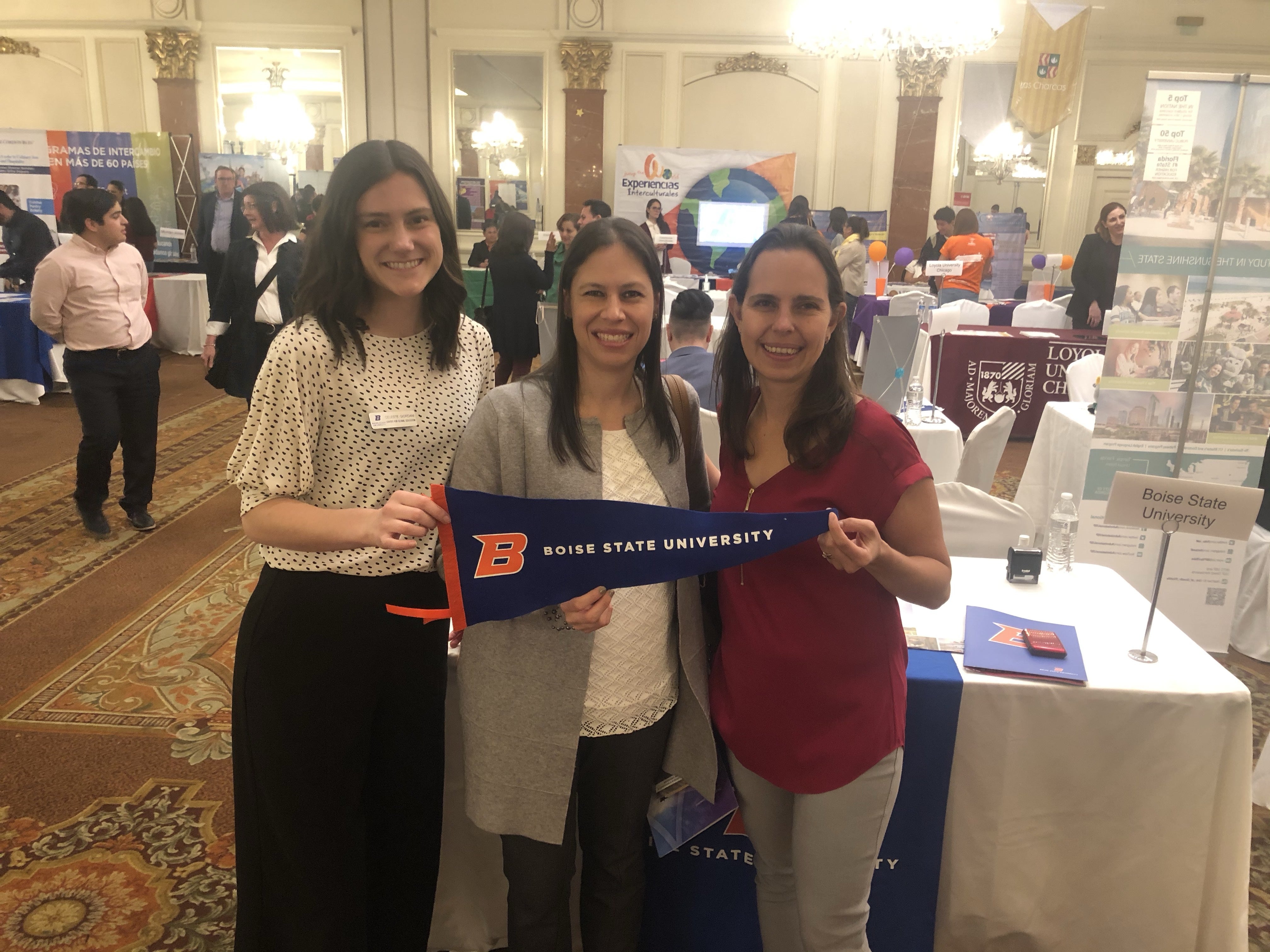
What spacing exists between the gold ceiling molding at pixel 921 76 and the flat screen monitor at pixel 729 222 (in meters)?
2.30

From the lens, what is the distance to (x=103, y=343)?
174 inches

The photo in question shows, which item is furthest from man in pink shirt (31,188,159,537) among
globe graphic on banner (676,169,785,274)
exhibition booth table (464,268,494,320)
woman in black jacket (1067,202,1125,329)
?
globe graphic on banner (676,169,785,274)

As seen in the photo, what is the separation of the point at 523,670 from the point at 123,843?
175 cm

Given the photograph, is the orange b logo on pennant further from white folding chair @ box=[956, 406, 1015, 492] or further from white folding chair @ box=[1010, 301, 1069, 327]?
white folding chair @ box=[1010, 301, 1069, 327]

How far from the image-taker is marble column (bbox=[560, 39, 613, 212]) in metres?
11.3

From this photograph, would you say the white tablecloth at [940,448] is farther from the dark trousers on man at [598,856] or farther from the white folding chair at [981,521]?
the dark trousers on man at [598,856]

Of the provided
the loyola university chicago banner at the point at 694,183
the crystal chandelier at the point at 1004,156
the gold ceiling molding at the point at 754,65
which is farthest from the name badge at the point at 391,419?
the crystal chandelier at the point at 1004,156

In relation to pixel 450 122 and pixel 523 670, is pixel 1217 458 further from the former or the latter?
pixel 450 122

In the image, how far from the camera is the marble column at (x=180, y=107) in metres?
11.4

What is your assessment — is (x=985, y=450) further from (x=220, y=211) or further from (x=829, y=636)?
(x=220, y=211)

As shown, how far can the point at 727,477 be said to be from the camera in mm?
1452

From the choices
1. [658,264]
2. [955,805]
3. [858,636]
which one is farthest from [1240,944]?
[658,264]

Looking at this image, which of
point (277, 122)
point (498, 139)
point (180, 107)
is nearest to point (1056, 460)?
point (498, 139)

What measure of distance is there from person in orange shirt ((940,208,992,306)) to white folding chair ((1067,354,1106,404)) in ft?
12.3
